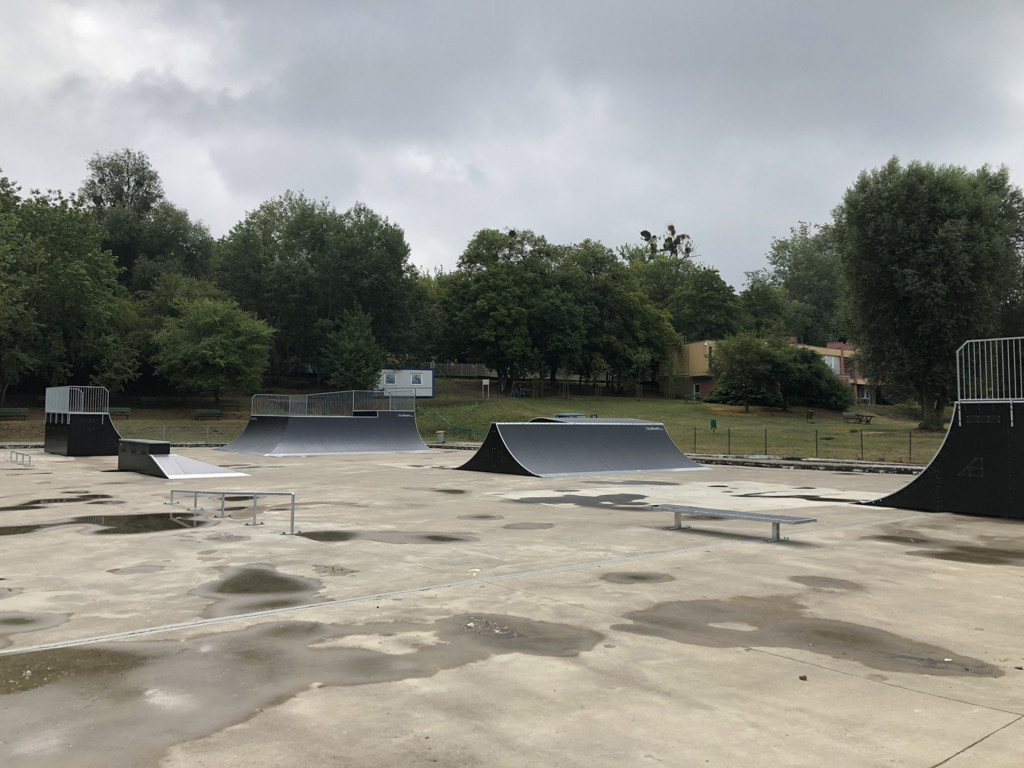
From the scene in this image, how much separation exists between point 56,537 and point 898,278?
136 feet

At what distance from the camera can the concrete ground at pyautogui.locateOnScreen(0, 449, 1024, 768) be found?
3703mm

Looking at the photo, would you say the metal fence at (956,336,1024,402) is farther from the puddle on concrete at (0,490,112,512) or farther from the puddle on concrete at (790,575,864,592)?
the puddle on concrete at (0,490,112,512)

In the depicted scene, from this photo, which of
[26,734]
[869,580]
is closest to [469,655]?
[26,734]

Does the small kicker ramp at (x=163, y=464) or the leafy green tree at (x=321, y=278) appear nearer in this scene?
the small kicker ramp at (x=163, y=464)

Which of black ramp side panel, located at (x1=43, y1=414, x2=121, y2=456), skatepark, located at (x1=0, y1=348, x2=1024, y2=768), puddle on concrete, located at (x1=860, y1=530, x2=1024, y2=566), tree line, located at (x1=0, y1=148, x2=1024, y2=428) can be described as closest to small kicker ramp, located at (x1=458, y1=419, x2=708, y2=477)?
skatepark, located at (x1=0, y1=348, x2=1024, y2=768)

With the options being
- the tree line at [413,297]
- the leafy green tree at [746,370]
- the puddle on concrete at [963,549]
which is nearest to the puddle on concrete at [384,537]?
the puddle on concrete at [963,549]

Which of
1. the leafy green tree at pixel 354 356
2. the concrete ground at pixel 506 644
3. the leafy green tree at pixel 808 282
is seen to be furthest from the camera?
the leafy green tree at pixel 808 282

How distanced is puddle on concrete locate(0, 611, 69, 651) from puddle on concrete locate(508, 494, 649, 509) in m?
9.52

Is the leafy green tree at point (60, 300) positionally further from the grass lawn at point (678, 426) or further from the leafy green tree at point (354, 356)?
the leafy green tree at point (354, 356)

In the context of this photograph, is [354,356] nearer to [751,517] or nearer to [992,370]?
[992,370]

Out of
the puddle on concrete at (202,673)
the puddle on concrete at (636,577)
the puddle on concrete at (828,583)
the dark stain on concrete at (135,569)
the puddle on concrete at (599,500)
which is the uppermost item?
the puddle on concrete at (202,673)

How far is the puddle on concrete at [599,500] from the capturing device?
14.4m

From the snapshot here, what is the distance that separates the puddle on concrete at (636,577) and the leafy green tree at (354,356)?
4785 centimetres

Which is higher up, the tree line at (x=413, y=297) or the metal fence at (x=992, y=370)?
the tree line at (x=413, y=297)
